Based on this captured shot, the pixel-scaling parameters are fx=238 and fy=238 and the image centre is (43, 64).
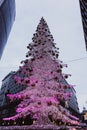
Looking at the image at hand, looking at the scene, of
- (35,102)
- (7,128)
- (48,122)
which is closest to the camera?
(7,128)

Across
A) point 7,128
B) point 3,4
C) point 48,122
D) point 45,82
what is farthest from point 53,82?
point 3,4

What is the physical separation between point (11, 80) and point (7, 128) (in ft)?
161

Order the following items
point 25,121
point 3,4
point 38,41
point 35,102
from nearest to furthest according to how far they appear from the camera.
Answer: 1. point 3,4
2. point 35,102
3. point 38,41
4. point 25,121

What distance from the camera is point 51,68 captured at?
865 inches

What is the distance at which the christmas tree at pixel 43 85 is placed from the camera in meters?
20.2

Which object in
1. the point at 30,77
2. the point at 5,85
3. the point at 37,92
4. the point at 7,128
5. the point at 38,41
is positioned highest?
the point at 5,85

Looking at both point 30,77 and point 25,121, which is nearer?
point 30,77

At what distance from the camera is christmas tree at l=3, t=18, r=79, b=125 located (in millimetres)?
20250

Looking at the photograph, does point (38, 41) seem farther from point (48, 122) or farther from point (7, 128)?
point (7, 128)

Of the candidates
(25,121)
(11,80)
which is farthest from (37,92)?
(11,80)

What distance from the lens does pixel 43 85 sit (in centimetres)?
2100

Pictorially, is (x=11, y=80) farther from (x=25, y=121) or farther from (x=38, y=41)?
(x=38, y=41)

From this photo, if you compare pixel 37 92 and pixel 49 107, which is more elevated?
pixel 37 92

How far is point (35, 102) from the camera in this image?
20656 mm
